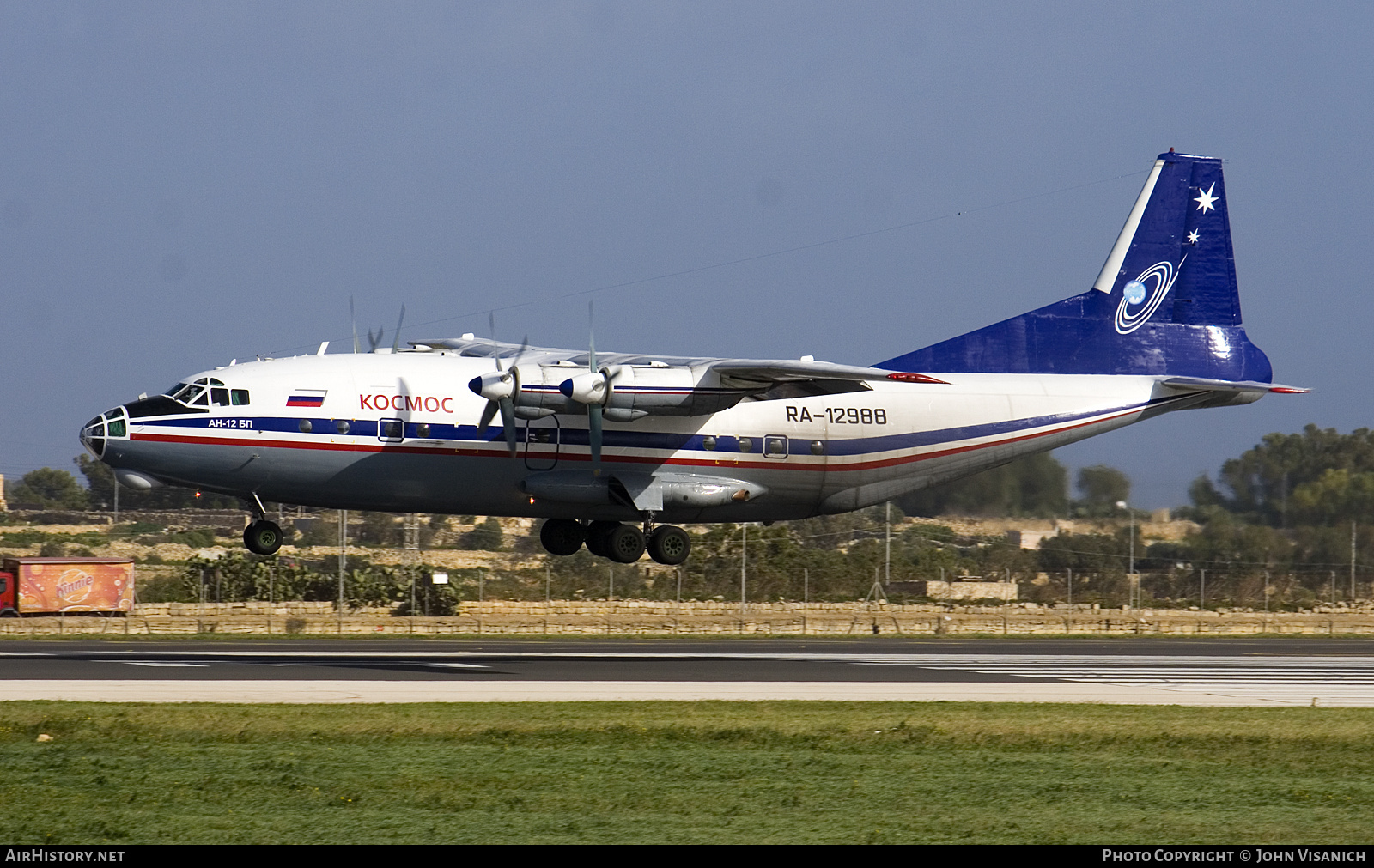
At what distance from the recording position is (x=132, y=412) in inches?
1251

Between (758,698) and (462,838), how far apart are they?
13.8 m

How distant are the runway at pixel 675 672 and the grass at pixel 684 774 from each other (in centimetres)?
202

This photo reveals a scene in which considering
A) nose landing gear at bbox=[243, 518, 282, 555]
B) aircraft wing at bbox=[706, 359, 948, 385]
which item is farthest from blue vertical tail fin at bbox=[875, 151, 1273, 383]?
nose landing gear at bbox=[243, 518, 282, 555]

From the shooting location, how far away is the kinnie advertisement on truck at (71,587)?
52.4 metres

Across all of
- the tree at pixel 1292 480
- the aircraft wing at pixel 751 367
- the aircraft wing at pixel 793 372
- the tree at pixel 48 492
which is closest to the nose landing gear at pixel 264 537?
the aircraft wing at pixel 751 367

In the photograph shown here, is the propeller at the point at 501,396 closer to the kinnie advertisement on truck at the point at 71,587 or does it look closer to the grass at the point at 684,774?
the grass at the point at 684,774

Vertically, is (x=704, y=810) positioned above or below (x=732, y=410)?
below

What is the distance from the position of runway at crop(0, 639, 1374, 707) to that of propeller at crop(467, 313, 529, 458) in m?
5.48

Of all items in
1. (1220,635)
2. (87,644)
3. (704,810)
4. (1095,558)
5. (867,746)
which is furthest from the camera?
(1095,558)

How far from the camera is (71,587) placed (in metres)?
52.9

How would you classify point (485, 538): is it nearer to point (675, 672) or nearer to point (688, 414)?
point (688, 414)
